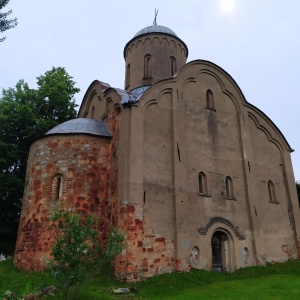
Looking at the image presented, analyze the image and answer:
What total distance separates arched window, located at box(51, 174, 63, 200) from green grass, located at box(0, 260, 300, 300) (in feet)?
10.1

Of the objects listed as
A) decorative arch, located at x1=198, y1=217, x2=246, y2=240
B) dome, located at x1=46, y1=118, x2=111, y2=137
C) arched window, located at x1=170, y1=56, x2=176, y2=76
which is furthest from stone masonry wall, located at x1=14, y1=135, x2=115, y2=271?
arched window, located at x1=170, y1=56, x2=176, y2=76

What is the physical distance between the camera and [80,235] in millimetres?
8922

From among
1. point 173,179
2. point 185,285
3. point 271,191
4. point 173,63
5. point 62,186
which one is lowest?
point 185,285

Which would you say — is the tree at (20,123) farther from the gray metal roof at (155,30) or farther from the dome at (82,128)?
the gray metal roof at (155,30)

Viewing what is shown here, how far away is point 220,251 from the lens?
15.3 m

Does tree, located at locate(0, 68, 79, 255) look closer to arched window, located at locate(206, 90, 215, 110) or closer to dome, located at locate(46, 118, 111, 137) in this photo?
dome, located at locate(46, 118, 111, 137)

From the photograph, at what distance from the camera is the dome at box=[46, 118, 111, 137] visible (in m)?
15.3

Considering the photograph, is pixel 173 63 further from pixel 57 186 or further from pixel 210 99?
pixel 57 186

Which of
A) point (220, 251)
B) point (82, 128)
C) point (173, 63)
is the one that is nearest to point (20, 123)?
point (82, 128)

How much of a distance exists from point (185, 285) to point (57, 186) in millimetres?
6465

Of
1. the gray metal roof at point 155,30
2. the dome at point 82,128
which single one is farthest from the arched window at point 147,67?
the dome at point 82,128

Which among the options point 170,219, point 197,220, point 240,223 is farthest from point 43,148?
point 240,223

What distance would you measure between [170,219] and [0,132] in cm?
1113

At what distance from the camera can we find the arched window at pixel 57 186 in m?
14.1
